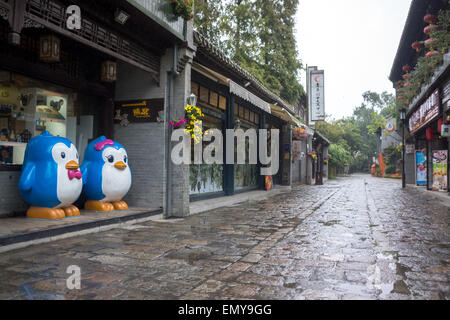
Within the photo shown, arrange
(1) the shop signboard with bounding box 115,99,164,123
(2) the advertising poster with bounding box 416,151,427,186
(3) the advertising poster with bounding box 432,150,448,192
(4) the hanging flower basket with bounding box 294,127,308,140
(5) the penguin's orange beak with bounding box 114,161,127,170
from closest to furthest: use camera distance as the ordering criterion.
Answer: (5) the penguin's orange beak with bounding box 114,161,127,170 < (1) the shop signboard with bounding box 115,99,164,123 < (3) the advertising poster with bounding box 432,150,448,192 < (4) the hanging flower basket with bounding box 294,127,308,140 < (2) the advertising poster with bounding box 416,151,427,186

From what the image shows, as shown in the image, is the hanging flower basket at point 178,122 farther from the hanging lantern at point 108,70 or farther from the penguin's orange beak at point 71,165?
the penguin's orange beak at point 71,165

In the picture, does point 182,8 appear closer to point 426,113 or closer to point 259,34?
point 426,113

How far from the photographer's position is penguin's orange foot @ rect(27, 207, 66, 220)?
5.68 m

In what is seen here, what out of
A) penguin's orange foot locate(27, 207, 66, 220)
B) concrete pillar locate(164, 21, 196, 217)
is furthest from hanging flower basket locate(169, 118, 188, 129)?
penguin's orange foot locate(27, 207, 66, 220)

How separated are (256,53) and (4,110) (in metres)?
18.7

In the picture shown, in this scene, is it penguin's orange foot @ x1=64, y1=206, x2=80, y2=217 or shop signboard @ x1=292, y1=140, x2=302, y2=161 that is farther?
shop signboard @ x1=292, y1=140, x2=302, y2=161

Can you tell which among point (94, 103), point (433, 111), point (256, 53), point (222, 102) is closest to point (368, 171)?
point (256, 53)

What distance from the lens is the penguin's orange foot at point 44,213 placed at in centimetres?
568

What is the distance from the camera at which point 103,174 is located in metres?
6.61

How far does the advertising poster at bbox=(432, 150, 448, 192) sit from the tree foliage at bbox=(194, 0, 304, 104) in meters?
10.8

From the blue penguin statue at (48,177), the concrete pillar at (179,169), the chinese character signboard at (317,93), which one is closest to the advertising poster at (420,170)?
the chinese character signboard at (317,93)

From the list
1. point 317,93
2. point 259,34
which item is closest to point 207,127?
point 259,34

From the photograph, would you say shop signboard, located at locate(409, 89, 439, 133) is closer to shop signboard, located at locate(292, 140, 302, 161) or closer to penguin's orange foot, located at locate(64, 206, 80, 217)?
shop signboard, located at locate(292, 140, 302, 161)

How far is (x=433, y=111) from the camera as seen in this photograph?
537 inches
